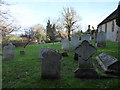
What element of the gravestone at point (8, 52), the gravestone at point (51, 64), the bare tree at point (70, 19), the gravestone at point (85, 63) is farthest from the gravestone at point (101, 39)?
the bare tree at point (70, 19)

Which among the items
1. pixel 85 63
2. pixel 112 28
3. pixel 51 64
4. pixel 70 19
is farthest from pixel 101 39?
pixel 70 19

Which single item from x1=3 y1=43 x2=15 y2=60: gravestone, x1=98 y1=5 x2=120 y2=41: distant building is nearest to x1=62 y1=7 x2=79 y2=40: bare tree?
x1=98 y1=5 x2=120 y2=41: distant building

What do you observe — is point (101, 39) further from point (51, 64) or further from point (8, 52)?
point (51, 64)

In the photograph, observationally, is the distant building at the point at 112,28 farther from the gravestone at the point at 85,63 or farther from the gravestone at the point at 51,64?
the gravestone at the point at 51,64

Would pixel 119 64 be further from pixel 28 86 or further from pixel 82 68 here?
pixel 28 86

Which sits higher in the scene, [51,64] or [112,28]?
[112,28]

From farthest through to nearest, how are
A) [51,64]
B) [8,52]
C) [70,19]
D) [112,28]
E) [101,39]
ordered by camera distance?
1. [70,19]
2. [112,28]
3. [101,39]
4. [8,52]
5. [51,64]

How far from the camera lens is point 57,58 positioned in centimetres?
564

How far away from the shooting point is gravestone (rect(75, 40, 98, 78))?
18.6ft

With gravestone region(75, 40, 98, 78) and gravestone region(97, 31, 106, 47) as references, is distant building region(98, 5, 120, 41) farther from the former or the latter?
gravestone region(75, 40, 98, 78)

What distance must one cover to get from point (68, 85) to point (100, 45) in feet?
38.9

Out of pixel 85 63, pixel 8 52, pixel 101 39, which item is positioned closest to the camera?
pixel 85 63

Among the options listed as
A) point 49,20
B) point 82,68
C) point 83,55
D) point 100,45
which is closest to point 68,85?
point 82,68

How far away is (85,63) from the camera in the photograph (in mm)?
5770
